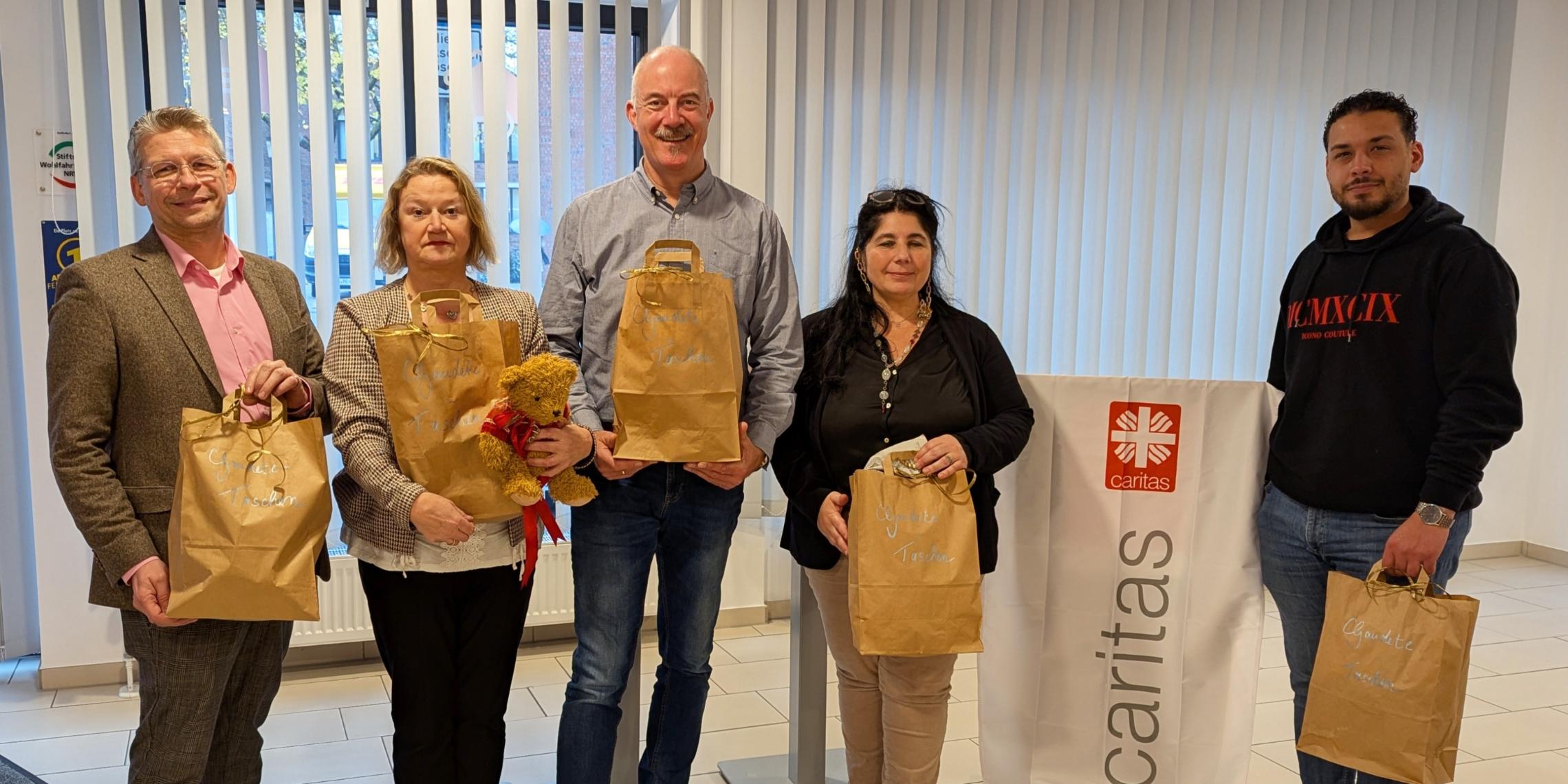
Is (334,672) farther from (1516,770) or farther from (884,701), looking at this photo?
(1516,770)

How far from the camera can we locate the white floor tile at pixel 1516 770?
300 cm

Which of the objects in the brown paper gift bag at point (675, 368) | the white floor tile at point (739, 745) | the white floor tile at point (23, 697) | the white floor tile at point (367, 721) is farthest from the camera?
the white floor tile at point (23, 697)

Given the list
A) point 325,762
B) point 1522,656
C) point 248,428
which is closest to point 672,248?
point 248,428

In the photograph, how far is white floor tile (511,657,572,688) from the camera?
3.67 m

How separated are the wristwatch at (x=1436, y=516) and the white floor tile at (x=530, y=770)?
2251 mm

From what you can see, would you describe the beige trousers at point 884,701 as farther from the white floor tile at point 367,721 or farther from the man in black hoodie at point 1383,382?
the white floor tile at point 367,721

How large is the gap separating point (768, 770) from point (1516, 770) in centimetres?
218

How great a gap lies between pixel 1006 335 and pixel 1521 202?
300 cm

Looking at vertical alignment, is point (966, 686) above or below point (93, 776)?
below

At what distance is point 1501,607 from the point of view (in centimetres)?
473

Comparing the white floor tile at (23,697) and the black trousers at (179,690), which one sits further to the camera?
the white floor tile at (23,697)

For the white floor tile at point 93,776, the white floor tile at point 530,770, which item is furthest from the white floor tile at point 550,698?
the white floor tile at point 93,776

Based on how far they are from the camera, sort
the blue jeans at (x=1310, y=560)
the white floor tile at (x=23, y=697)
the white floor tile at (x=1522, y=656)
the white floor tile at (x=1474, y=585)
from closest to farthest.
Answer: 1. the blue jeans at (x=1310, y=560)
2. the white floor tile at (x=23, y=697)
3. the white floor tile at (x=1522, y=656)
4. the white floor tile at (x=1474, y=585)

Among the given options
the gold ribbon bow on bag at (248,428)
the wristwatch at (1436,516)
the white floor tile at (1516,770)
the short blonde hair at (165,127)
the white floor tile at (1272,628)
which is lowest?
the white floor tile at (1272,628)
